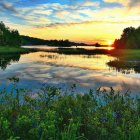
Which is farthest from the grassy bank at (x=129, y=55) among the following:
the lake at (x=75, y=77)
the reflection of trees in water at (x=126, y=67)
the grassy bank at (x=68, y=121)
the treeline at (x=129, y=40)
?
the grassy bank at (x=68, y=121)

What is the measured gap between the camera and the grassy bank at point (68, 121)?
27.0ft

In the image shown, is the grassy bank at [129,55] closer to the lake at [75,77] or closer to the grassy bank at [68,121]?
the lake at [75,77]

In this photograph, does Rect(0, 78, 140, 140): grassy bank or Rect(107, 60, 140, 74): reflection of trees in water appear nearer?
Rect(0, 78, 140, 140): grassy bank

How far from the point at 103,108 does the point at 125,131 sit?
158cm

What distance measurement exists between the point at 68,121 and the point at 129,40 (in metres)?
168

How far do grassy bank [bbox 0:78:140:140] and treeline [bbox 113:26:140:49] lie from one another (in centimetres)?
15983

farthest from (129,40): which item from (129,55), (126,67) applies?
(126,67)

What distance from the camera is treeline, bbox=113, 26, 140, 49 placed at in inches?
6634

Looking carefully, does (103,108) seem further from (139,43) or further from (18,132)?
(139,43)

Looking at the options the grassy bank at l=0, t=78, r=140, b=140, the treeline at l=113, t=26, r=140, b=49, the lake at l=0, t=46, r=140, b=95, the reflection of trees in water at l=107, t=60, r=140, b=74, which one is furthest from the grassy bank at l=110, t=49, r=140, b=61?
the grassy bank at l=0, t=78, r=140, b=140

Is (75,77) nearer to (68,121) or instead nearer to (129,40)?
(68,121)

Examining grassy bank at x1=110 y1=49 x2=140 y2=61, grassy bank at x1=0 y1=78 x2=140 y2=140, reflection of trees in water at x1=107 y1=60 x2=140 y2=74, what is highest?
grassy bank at x1=0 y1=78 x2=140 y2=140

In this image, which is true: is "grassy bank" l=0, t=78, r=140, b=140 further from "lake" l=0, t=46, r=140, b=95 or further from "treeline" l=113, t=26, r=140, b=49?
"treeline" l=113, t=26, r=140, b=49

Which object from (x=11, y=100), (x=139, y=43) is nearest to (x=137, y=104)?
(x=11, y=100)
